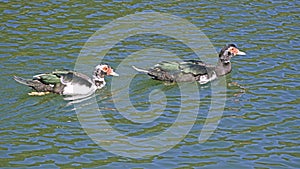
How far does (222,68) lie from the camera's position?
17.9 meters

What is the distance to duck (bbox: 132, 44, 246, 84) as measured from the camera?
17.2 meters

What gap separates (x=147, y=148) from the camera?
13586mm

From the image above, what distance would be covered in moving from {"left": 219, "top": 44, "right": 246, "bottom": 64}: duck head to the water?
0.34m

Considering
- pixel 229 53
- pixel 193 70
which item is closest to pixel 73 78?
pixel 193 70

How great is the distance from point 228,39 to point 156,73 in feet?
10.8

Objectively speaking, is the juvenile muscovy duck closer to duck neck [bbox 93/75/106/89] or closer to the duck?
duck neck [bbox 93/75/106/89]

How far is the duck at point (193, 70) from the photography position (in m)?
17.2

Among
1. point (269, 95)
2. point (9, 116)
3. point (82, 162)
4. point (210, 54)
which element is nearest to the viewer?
point (82, 162)

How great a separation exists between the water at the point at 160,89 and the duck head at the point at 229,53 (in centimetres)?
34

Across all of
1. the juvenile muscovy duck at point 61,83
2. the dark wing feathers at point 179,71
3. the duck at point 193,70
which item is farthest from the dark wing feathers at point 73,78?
the dark wing feathers at point 179,71

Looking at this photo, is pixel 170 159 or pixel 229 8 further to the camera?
pixel 229 8

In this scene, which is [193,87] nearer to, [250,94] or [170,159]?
[250,94]

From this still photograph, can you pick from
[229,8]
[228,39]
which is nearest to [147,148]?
[228,39]

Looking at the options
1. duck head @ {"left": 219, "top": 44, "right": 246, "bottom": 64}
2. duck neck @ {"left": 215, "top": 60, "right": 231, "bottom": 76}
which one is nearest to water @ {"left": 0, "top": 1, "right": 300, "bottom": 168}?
duck neck @ {"left": 215, "top": 60, "right": 231, "bottom": 76}
